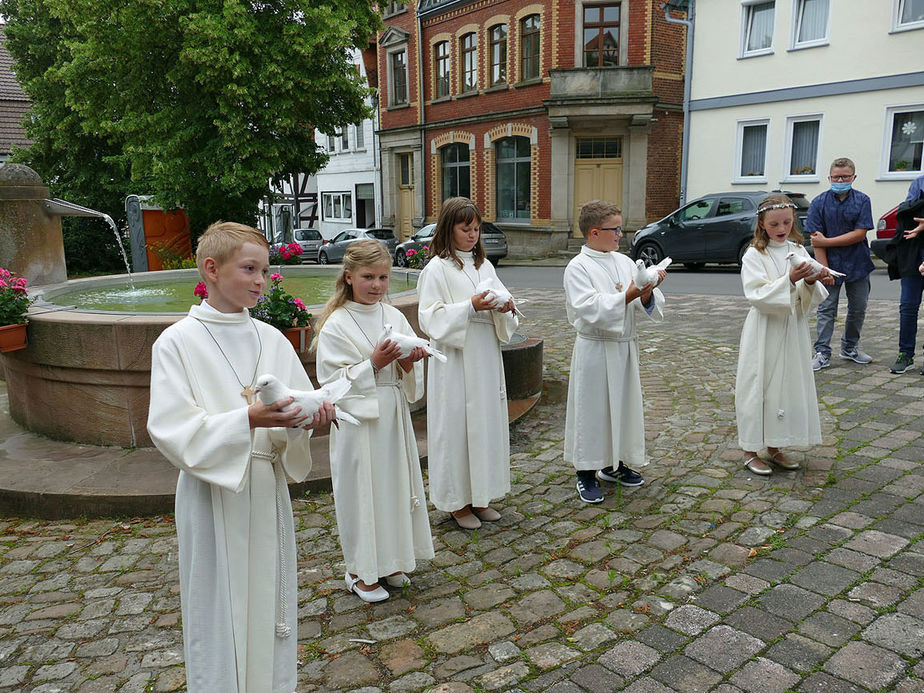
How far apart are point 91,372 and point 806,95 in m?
21.1

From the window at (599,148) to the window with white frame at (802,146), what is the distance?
5.69 m

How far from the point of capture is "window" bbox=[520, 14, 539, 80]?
26.3 meters

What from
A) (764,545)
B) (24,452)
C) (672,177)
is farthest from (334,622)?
(672,177)

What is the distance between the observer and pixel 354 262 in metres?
3.50

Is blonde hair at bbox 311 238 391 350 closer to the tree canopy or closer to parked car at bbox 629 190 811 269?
the tree canopy

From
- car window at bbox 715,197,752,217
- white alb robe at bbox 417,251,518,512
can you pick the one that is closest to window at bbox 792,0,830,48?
car window at bbox 715,197,752,217

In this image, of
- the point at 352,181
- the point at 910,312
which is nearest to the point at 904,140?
the point at 910,312

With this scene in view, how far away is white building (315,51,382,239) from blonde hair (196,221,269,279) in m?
33.4

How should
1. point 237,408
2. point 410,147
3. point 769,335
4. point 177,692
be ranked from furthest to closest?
point 410,147
point 769,335
point 177,692
point 237,408

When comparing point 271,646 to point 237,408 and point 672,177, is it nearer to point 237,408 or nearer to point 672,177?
point 237,408

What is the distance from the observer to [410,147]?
3275 centimetres

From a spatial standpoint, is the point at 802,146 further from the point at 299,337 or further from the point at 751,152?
the point at 299,337

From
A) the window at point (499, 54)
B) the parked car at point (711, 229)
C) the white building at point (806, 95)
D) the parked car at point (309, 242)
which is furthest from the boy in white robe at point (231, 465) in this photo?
the parked car at point (309, 242)

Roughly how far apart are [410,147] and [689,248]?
706 inches
